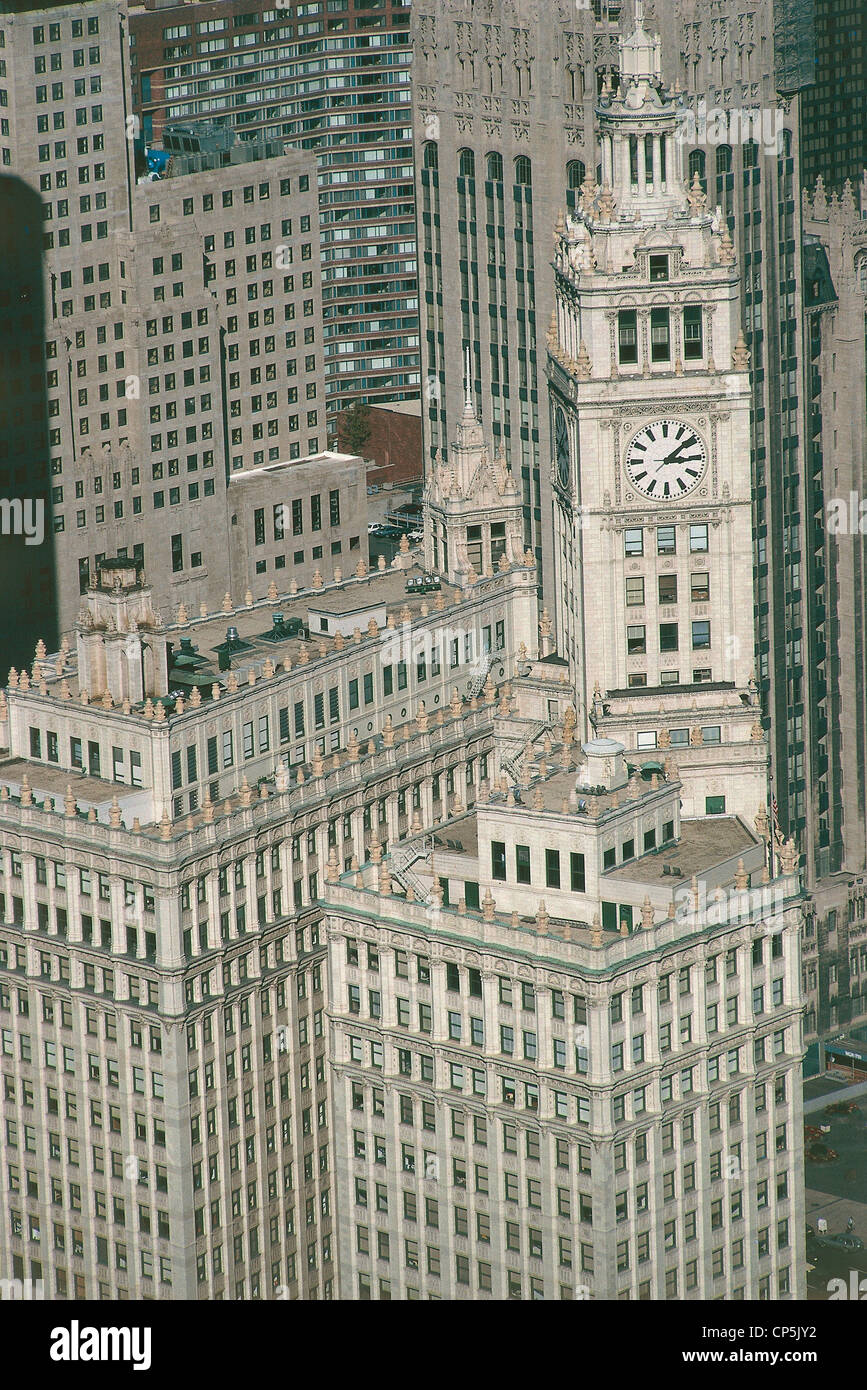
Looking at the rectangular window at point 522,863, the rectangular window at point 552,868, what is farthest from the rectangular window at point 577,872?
the rectangular window at point 522,863

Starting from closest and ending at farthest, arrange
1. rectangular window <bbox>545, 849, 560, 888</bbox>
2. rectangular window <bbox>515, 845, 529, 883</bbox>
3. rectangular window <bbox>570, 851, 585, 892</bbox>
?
rectangular window <bbox>570, 851, 585, 892</bbox> → rectangular window <bbox>545, 849, 560, 888</bbox> → rectangular window <bbox>515, 845, 529, 883</bbox>

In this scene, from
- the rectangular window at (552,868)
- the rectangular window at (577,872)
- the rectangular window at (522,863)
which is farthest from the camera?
the rectangular window at (522,863)

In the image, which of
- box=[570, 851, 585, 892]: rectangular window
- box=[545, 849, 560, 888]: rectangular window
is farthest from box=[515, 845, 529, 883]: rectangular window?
box=[570, 851, 585, 892]: rectangular window

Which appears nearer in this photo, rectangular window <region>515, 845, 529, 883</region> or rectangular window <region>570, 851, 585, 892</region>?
rectangular window <region>570, 851, 585, 892</region>

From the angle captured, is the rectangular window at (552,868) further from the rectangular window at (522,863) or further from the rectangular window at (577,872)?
the rectangular window at (522,863)

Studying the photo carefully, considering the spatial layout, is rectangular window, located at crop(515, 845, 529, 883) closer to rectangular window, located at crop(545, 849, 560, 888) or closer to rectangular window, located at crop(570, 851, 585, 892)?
rectangular window, located at crop(545, 849, 560, 888)

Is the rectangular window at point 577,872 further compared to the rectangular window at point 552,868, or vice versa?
the rectangular window at point 552,868

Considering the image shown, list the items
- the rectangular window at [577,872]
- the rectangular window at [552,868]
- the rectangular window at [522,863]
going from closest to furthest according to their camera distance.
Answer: the rectangular window at [577,872] < the rectangular window at [552,868] < the rectangular window at [522,863]

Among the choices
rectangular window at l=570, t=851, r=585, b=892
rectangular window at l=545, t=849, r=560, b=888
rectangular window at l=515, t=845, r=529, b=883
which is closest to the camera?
rectangular window at l=570, t=851, r=585, b=892

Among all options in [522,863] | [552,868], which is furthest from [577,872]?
[522,863]
